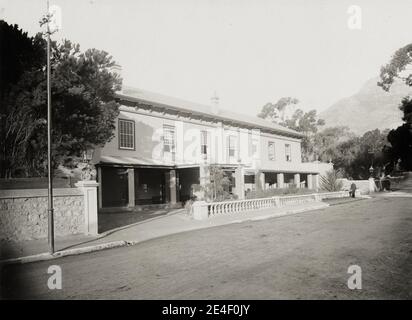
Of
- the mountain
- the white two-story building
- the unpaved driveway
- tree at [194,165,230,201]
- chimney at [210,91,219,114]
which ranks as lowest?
the unpaved driveway

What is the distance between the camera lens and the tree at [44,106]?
11.2 metres

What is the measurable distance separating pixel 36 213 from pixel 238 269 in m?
7.28

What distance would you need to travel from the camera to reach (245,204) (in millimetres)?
19094

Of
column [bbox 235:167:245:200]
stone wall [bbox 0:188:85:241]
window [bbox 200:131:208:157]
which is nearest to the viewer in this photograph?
stone wall [bbox 0:188:85:241]

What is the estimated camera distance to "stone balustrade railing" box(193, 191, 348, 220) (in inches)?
633

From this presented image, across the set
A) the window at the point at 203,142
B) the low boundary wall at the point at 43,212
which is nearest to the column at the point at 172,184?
the window at the point at 203,142

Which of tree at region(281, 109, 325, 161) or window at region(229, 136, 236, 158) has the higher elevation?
tree at region(281, 109, 325, 161)

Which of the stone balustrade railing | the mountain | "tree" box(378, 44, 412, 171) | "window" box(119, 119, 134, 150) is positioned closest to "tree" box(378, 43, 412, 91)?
"tree" box(378, 44, 412, 171)

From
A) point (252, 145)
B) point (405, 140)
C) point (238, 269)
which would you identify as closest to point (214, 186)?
point (238, 269)

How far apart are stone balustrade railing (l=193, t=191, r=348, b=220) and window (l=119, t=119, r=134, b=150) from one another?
23.5 feet

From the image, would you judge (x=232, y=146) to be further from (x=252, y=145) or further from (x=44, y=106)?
(x=44, y=106)

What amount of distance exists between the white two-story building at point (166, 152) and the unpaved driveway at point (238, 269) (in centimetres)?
1043

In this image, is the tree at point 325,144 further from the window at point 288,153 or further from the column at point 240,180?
the column at point 240,180

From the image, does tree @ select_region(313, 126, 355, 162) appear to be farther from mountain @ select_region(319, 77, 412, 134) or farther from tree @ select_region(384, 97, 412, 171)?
mountain @ select_region(319, 77, 412, 134)
